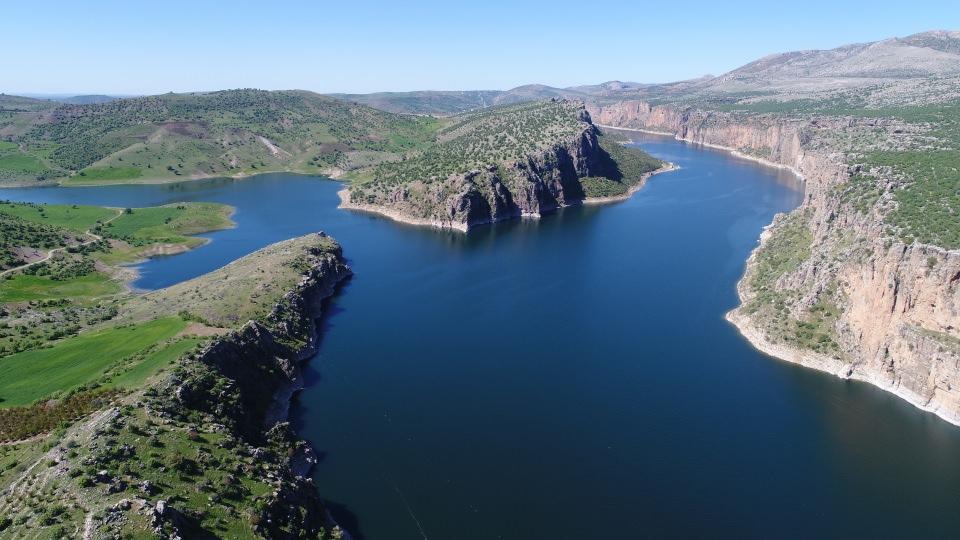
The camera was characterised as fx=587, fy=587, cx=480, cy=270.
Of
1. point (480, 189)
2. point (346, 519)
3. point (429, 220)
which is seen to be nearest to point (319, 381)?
point (346, 519)

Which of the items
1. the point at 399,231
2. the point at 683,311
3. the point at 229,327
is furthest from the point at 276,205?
the point at 683,311

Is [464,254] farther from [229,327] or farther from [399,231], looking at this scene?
[229,327]

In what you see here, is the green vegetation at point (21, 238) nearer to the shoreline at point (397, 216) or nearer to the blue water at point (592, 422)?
the blue water at point (592, 422)

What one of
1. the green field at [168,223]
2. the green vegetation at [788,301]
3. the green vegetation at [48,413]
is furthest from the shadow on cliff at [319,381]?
the green vegetation at [788,301]

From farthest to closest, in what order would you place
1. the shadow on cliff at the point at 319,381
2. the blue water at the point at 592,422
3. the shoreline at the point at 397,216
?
the shoreline at the point at 397,216 < the blue water at the point at 592,422 < the shadow on cliff at the point at 319,381

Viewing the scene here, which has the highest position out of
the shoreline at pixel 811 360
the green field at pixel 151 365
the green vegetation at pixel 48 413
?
the green field at pixel 151 365

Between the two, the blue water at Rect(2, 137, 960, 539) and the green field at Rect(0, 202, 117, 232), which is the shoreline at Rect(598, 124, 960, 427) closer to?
the blue water at Rect(2, 137, 960, 539)
